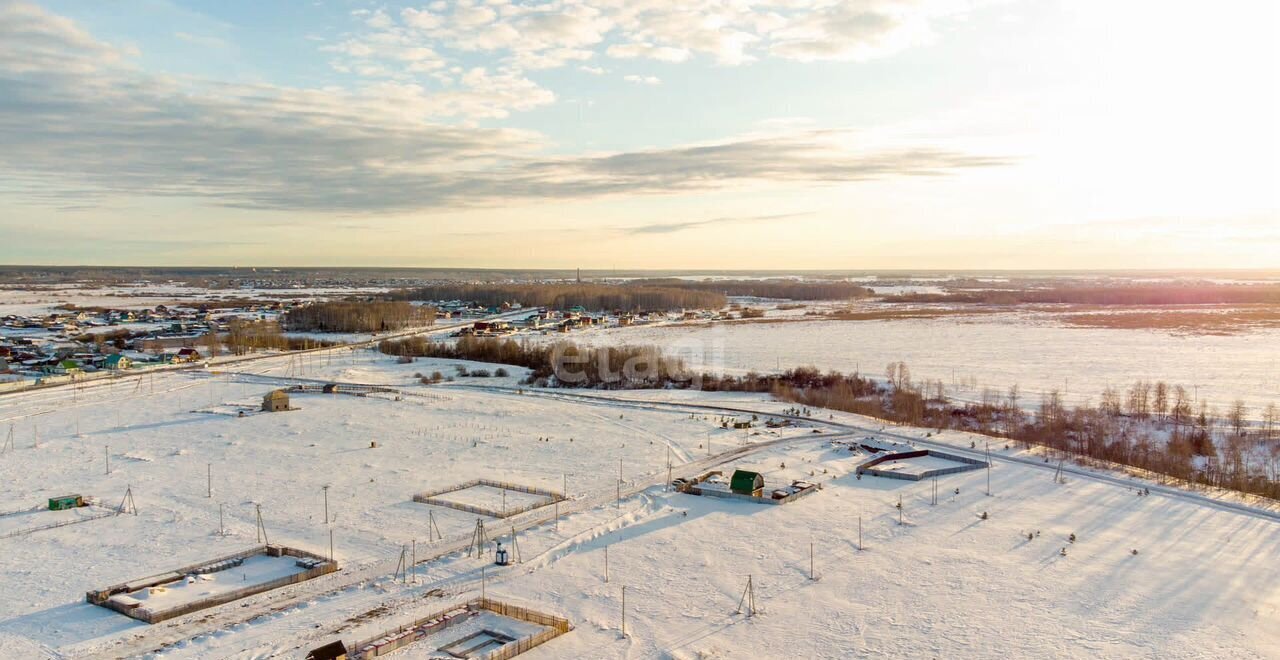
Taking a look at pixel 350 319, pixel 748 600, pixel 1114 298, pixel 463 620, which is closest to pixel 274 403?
pixel 463 620

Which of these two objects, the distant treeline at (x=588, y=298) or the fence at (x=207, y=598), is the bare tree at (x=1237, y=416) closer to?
the fence at (x=207, y=598)

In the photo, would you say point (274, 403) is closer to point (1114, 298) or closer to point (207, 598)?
point (207, 598)

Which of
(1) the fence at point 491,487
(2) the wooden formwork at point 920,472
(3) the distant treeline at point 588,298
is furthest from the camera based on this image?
(3) the distant treeline at point 588,298

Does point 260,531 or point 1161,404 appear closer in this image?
point 260,531

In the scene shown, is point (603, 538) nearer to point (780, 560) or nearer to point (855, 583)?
point (780, 560)

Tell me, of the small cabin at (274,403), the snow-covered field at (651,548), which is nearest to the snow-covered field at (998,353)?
the snow-covered field at (651,548)

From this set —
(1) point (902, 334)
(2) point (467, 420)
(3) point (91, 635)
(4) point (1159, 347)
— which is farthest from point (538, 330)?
(3) point (91, 635)

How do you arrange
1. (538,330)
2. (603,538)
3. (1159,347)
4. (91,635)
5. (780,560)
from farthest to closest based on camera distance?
(538,330), (1159,347), (603,538), (780,560), (91,635)
